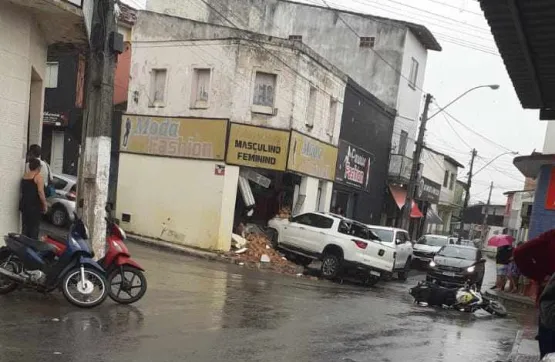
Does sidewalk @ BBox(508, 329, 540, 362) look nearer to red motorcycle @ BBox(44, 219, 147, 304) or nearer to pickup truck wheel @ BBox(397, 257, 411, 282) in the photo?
red motorcycle @ BBox(44, 219, 147, 304)

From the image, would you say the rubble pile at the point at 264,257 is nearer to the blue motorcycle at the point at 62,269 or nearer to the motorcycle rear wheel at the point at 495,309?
the motorcycle rear wheel at the point at 495,309

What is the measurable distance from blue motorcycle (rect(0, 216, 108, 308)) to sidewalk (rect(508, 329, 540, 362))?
217 inches

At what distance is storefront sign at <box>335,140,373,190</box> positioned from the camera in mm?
23203

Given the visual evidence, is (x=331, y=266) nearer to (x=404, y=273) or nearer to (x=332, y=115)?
(x=404, y=273)

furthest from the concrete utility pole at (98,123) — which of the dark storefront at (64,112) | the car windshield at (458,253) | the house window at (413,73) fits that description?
the house window at (413,73)

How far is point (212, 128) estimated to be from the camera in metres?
18.5

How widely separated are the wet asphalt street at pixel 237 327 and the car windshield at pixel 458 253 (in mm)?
4711

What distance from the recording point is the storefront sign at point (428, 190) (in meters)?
33.4

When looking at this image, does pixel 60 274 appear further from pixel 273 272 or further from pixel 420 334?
pixel 273 272

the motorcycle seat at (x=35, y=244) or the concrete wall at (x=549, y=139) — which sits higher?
the concrete wall at (x=549, y=139)

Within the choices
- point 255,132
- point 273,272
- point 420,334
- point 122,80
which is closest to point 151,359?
point 420,334

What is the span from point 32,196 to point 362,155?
60.6 feet

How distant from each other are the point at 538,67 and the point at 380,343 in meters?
4.28

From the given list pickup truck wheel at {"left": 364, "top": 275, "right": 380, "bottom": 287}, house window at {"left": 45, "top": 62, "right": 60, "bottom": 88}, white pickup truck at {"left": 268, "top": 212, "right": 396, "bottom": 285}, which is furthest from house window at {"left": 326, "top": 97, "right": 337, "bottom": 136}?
house window at {"left": 45, "top": 62, "right": 60, "bottom": 88}
